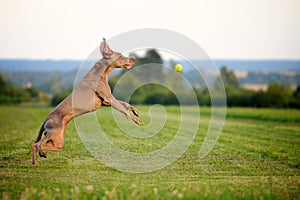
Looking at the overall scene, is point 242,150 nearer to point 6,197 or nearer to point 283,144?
point 283,144

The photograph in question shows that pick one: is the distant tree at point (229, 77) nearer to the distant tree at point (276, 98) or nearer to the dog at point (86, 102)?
the distant tree at point (276, 98)

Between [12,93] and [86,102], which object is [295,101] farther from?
[12,93]

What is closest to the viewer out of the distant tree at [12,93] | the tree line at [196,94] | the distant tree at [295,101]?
the tree line at [196,94]

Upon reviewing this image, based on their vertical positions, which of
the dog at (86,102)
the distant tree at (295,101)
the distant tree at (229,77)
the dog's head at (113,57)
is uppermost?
the dog's head at (113,57)

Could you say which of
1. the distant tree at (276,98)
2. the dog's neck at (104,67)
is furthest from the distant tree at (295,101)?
the dog's neck at (104,67)

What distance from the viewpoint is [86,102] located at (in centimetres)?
1134

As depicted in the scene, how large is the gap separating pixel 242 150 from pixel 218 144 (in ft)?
5.03

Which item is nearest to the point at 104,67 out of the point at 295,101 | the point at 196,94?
the point at 295,101

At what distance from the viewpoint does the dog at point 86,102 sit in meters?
11.1

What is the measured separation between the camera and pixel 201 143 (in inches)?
653

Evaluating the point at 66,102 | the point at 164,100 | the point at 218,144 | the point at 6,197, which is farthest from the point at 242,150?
the point at 164,100

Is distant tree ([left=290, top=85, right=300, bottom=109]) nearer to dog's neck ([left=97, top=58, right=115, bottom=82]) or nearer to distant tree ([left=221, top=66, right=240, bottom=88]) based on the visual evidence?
distant tree ([left=221, top=66, right=240, bottom=88])

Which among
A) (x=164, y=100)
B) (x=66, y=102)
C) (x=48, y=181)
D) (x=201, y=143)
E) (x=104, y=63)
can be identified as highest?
(x=104, y=63)

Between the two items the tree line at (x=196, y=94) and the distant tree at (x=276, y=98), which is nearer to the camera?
the tree line at (x=196, y=94)
